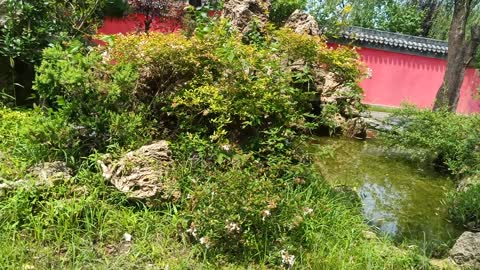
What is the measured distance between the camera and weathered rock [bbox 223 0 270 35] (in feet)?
19.1

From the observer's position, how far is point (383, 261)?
2.99 meters

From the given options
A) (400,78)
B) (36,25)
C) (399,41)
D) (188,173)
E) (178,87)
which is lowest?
(400,78)

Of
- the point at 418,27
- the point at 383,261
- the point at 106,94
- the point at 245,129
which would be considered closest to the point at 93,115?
the point at 106,94

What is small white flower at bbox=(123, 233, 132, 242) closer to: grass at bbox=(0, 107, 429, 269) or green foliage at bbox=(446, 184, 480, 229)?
grass at bbox=(0, 107, 429, 269)

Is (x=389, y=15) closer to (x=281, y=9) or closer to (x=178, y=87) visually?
(x=281, y=9)

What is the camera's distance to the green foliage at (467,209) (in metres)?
4.23

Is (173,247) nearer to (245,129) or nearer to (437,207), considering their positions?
(245,129)

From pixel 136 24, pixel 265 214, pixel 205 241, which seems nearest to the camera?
pixel 205 241

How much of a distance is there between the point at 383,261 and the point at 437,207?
7.45 ft

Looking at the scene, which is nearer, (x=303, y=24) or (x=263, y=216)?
(x=263, y=216)

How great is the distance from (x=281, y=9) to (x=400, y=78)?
26.6 ft

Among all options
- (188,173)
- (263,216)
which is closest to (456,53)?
(188,173)

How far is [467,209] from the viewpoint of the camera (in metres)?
4.34

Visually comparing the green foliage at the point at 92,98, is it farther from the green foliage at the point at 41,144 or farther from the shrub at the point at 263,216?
the shrub at the point at 263,216
